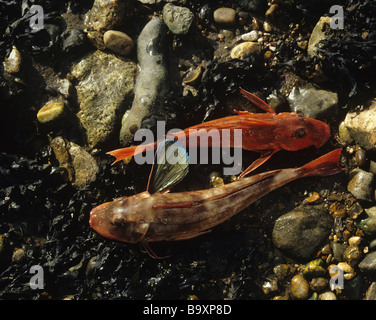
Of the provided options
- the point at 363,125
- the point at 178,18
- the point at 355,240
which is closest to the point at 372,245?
the point at 355,240

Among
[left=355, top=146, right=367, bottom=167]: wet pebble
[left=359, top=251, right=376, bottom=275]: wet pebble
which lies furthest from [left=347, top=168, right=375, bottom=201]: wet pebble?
[left=359, top=251, right=376, bottom=275]: wet pebble

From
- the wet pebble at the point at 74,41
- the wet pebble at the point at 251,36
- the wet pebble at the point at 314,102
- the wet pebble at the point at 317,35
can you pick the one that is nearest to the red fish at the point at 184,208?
the wet pebble at the point at 314,102

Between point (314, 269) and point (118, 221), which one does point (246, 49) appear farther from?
point (314, 269)

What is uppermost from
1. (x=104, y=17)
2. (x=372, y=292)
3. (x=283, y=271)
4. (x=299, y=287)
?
(x=104, y=17)

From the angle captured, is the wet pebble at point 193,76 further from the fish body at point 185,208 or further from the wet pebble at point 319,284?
the wet pebble at point 319,284

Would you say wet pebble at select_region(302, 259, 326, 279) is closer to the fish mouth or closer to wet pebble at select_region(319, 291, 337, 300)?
wet pebble at select_region(319, 291, 337, 300)
